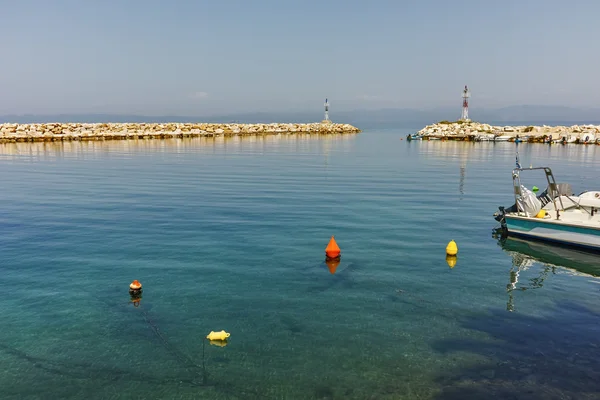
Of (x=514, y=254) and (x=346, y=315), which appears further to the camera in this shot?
(x=514, y=254)

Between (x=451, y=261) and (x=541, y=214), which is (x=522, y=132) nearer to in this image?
(x=541, y=214)

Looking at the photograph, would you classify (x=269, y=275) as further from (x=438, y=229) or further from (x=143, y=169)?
(x=143, y=169)

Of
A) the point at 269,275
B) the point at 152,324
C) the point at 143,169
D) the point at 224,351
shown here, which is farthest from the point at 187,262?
the point at 143,169

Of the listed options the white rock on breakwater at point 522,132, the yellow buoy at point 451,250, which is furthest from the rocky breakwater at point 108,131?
the yellow buoy at point 451,250

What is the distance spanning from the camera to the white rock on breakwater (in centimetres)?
9825

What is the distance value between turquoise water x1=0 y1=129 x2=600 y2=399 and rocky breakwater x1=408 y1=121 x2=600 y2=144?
80827mm

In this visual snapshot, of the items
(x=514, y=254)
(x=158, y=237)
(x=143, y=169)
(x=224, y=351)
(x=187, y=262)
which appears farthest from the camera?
(x=143, y=169)

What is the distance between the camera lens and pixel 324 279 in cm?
1702

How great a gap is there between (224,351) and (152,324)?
283cm

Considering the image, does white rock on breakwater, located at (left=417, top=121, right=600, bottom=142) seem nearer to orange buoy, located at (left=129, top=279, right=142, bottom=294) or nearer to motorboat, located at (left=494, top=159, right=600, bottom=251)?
motorboat, located at (left=494, top=159, right=600, bottom=251)

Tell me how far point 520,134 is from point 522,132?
5.72 m

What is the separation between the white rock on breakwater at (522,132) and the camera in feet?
322

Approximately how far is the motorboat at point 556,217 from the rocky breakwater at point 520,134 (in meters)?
74.6

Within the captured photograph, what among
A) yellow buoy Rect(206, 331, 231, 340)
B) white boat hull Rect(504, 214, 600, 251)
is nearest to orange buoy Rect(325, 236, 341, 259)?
yellow buoy Rect(206, 331, 231, 340)
